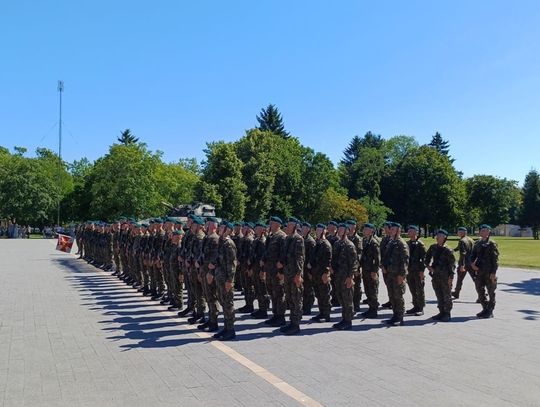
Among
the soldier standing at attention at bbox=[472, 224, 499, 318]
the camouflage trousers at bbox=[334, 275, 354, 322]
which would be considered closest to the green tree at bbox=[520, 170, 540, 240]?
the soldier standing at attention at bbox=[472, 224, 499, 318]

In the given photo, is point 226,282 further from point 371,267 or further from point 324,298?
point 371,267

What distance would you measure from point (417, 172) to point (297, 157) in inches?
714

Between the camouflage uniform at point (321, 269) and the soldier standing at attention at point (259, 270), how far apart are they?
1089mm

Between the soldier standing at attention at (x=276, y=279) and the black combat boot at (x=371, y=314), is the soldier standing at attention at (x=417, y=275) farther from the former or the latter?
the soldier standing at attention at (x=276, y=279)

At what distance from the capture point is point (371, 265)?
12133 millimetres

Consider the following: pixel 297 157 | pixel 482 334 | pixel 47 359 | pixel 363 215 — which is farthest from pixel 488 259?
pixel 297 157

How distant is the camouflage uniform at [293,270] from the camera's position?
9.85 meters

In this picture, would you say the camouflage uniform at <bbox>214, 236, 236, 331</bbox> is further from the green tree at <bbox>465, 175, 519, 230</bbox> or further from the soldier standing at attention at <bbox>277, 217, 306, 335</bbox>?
the green tree at <bbox>465, 175, 519, 230</bbox>

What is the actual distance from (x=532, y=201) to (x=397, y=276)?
8237 cm

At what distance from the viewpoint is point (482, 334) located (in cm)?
989

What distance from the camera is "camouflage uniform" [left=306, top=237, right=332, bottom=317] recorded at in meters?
11.2

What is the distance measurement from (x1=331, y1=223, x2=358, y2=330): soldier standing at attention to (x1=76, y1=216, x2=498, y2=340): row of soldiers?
19 mm

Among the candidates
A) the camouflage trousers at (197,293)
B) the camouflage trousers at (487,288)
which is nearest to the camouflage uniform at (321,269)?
the camouflage trousers at (197,293)

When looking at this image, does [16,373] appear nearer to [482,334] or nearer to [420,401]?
[420,401]
